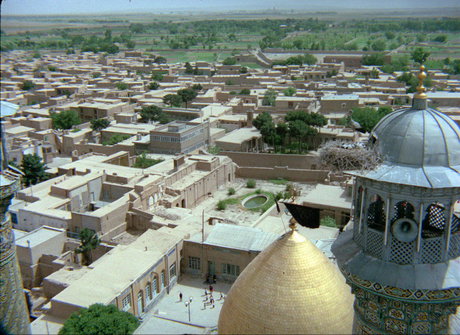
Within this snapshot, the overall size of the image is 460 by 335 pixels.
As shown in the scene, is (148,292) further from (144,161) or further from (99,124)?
(99,124)

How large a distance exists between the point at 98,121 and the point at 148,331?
29411 mm

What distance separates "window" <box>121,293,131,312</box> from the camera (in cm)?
1491

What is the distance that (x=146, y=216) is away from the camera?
2192 cm

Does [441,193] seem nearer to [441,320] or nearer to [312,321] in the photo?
[441,320]

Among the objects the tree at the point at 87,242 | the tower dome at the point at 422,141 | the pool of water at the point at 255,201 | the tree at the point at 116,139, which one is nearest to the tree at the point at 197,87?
the tree at the point at 116,139

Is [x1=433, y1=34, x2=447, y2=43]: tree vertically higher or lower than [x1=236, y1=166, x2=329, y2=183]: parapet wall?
higher

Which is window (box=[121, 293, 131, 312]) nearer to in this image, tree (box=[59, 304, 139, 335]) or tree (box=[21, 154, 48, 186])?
tree (box=[59, 304, 139, 335])

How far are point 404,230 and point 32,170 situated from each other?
2657 cm

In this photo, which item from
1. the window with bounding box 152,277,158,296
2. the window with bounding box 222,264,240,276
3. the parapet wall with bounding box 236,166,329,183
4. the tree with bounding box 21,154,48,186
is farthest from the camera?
the parapet wall with bounding box 236,166,329,183

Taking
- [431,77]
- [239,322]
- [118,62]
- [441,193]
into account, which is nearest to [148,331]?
[239,322]

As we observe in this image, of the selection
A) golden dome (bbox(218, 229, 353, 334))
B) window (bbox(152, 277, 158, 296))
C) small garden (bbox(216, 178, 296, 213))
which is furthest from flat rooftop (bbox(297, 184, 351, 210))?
golden dome (bbox(218, 229, 353, 334))

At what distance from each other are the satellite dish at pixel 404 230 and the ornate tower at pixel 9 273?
Answer: 6334 mm

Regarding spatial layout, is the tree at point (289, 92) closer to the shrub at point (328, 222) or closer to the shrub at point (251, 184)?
the shrub at point (251, 184)

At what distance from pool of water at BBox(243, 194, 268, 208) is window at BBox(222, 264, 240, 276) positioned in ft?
28.4
